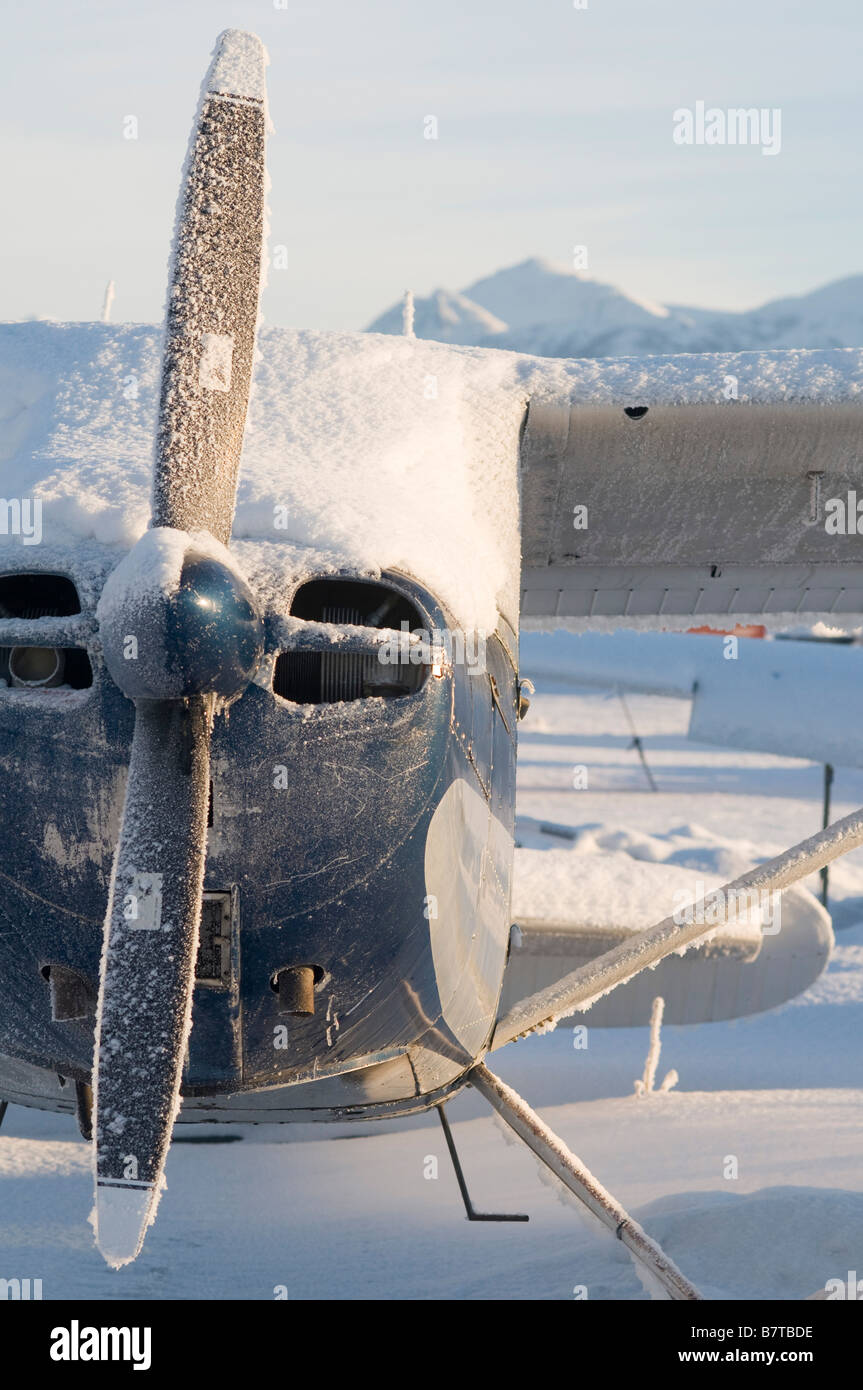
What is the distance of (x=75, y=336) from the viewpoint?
5309 mm

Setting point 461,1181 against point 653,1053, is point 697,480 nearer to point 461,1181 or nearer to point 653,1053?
point 461,1181

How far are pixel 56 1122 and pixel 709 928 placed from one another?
5866 millimetres

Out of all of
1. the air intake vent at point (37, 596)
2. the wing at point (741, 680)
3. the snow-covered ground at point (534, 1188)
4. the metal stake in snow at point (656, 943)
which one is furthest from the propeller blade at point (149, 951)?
the wing at point (741, 680)

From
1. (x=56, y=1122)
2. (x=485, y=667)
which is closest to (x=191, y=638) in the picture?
(x=485, y=667)

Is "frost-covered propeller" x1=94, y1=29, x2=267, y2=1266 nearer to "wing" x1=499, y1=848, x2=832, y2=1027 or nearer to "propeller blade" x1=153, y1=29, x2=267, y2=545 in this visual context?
"propeller blade" x1=153, y1=29, x2=267, y2=545

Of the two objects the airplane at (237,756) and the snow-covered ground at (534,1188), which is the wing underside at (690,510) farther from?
the snow-covered ground at (534,1188)

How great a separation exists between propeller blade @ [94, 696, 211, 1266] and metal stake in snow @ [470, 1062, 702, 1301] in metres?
1.58

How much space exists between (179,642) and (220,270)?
4.57 feet

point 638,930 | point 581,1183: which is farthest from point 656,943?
point 638,930

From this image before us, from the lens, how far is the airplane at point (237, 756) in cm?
367

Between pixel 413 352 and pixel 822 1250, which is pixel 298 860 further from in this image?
pixel 822 1250

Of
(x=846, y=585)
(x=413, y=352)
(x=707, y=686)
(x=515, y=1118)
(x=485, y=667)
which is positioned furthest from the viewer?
(x=707, y=686)

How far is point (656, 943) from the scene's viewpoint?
5336 millimetres

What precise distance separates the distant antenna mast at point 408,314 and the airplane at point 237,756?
1860 mm
